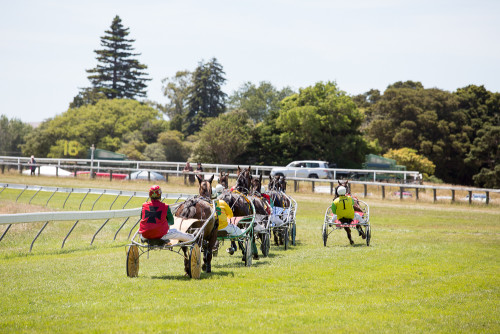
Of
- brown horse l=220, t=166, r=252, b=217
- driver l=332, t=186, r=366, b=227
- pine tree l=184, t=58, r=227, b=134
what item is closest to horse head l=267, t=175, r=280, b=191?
driver l=332, t=186, r=366, b=227

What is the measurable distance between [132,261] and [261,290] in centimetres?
237

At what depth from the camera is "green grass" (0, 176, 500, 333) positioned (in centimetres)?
738

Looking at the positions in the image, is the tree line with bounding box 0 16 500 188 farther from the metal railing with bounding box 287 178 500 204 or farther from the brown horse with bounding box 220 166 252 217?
the brown horse with bounding box 220 166 252 217

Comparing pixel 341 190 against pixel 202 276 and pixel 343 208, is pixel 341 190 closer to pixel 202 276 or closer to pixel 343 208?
pixel 343 208

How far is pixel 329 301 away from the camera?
891cm

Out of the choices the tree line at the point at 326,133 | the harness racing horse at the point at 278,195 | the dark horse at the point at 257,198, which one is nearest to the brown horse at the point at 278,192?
the harness racing horse at the point at 278,195

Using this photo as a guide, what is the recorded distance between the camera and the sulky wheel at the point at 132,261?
33.8ft

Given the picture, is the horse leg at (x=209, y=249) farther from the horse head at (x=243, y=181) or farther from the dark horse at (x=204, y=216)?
the horse head at (x=243, y=181)

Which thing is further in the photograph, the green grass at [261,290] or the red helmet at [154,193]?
the red helmet at [154,193]

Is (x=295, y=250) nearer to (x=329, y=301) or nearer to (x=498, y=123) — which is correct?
(x=329, y=301)

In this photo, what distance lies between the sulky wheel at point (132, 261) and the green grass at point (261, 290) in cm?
20

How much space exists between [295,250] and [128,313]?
8954 millimetres

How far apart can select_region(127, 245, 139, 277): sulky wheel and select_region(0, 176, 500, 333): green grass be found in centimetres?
20

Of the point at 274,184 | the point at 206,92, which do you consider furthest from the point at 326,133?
the point at 274,184
